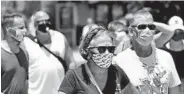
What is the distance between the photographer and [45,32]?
767 cm

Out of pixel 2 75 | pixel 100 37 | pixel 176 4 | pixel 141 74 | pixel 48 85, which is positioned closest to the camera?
pixel 100 37

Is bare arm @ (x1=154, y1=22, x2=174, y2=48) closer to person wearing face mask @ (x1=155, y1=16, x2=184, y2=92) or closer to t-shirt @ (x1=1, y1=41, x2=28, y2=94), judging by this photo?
person wearing face mask @ (x1=155, y1=16, x2=184, y2=92)

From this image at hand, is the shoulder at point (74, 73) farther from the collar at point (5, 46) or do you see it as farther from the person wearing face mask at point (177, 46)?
the person wearing face mask at point (177, 46)

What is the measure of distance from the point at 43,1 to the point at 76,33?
1.51 m

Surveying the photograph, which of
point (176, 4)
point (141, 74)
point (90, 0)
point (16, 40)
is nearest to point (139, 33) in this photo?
point (141, 74)

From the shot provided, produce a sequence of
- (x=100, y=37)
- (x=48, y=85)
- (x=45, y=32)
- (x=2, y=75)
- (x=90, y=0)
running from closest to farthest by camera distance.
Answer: (x=100, y=37) → (x=2, y=75) → (x=48, y=85) → (x=45, y=32) → (x=90, y=0)

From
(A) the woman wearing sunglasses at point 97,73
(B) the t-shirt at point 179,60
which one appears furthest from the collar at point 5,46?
(B) the t-shirt at point 179,60

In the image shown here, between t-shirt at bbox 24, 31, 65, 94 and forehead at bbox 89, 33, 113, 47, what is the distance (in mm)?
2462

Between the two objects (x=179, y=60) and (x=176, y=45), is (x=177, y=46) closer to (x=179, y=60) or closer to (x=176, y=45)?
(x=176, y=45)

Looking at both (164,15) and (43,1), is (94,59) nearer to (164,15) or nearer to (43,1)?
(164,15)

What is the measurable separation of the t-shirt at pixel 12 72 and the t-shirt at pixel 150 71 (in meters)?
1.21

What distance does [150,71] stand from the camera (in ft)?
16.5

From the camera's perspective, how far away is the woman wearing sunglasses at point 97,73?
4.41m

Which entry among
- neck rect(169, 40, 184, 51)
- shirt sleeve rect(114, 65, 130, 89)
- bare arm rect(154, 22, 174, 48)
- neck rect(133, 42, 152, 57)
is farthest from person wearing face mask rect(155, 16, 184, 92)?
shirt sleeve rect(114, 65, 130, 89)
